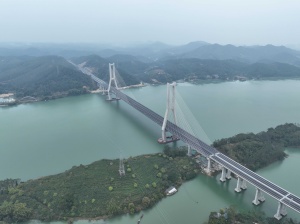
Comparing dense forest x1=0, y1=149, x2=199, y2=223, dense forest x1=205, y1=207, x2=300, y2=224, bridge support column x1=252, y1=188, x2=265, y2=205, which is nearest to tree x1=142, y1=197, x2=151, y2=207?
dense forest x1=0, y1=149, x2=199, y2=223

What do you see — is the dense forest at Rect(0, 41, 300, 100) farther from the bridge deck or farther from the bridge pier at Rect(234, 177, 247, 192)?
the bridge pier at Rect(234, 177, 247, 192)

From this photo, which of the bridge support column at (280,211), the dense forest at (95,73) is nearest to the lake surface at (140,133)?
the bridge support column at (280,211)

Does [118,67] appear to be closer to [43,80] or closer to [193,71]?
[193,71]

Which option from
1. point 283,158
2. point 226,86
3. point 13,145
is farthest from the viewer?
point 226,86

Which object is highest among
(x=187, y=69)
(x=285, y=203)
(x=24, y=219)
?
(x=187, y=69)

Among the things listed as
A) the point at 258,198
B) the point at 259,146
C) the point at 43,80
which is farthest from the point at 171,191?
the point at 43,80

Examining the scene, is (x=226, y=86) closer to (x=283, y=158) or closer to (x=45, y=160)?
(x=283, y=158)

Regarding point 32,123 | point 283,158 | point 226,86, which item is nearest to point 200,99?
point 226,86
